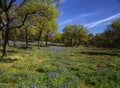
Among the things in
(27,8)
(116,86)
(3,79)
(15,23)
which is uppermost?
(27,8)

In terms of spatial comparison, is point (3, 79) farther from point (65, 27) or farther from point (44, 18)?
point (65, 27)

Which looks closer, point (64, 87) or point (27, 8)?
point (64, 87)

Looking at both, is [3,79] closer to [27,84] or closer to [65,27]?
[27,84]

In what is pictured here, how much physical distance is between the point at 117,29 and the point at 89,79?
1662 inches

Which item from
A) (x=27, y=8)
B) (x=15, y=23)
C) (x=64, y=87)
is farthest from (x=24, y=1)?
(x=64, y=87)

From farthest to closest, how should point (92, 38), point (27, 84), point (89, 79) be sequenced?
point (92, 38) < point (89, 79) < point (27, 84)

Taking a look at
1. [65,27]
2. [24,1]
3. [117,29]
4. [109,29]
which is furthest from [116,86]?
A: [65,27]

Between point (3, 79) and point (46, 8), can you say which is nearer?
point (3, 79)

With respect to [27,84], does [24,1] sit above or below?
above

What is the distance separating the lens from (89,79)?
12016mm

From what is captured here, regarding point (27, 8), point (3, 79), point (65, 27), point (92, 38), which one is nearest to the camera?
point (3, 79)

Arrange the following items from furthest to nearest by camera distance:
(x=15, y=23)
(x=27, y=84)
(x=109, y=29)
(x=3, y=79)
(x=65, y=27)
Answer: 1. (x=65, y=27)
2. (x=109, y=29)
3. (x=15, y=23)
4. (x=3, y=79)
5. (x=27, y=84)

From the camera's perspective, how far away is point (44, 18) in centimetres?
2384

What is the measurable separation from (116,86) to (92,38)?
137813 mm
